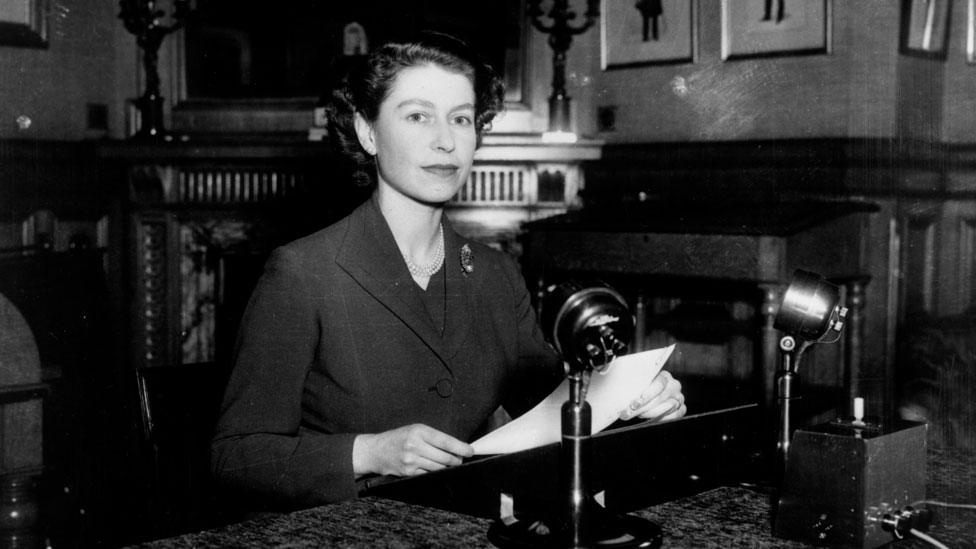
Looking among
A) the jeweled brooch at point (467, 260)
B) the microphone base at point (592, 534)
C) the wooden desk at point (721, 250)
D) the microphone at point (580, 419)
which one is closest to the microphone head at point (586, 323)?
the microphone at point (580, 419)

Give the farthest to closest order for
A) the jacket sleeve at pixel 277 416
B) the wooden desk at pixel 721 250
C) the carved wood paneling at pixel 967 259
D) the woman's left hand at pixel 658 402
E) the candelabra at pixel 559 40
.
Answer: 1. the candelabra at pixel 559 40
2. the carved wood paneling at pixel 967 259
3. the wooden desk at pixel 721 250
4. the woman's left hand at pixel 658 402
5. the jacket sleeve at pixel 277 416

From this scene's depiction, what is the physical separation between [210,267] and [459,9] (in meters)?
1.74

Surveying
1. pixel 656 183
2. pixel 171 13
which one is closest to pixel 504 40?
pixel 656 183

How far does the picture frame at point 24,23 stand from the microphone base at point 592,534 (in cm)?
417

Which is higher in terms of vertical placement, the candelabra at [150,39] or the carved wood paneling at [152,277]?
the candelabra at [150,39]

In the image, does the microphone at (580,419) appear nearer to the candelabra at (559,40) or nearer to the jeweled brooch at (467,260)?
the jeweled brooch at (467,260)

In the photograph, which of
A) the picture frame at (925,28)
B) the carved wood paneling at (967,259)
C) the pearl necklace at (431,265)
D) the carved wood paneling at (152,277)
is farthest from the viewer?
the carved wood paneling at (152,277)

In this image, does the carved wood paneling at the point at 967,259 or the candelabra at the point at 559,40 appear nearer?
the carved wood paneling at the point at 967,259

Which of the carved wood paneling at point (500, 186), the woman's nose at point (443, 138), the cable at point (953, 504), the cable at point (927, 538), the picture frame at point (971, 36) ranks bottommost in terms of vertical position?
the cable at point (953, 504)

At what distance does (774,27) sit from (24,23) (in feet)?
11.0

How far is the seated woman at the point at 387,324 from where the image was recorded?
66.9 inches

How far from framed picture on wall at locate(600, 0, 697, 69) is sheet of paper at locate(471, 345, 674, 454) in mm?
3335

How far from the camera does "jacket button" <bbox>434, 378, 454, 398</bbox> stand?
77.8 inches

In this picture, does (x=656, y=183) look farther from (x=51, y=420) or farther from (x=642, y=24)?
(x=51, y=420)
